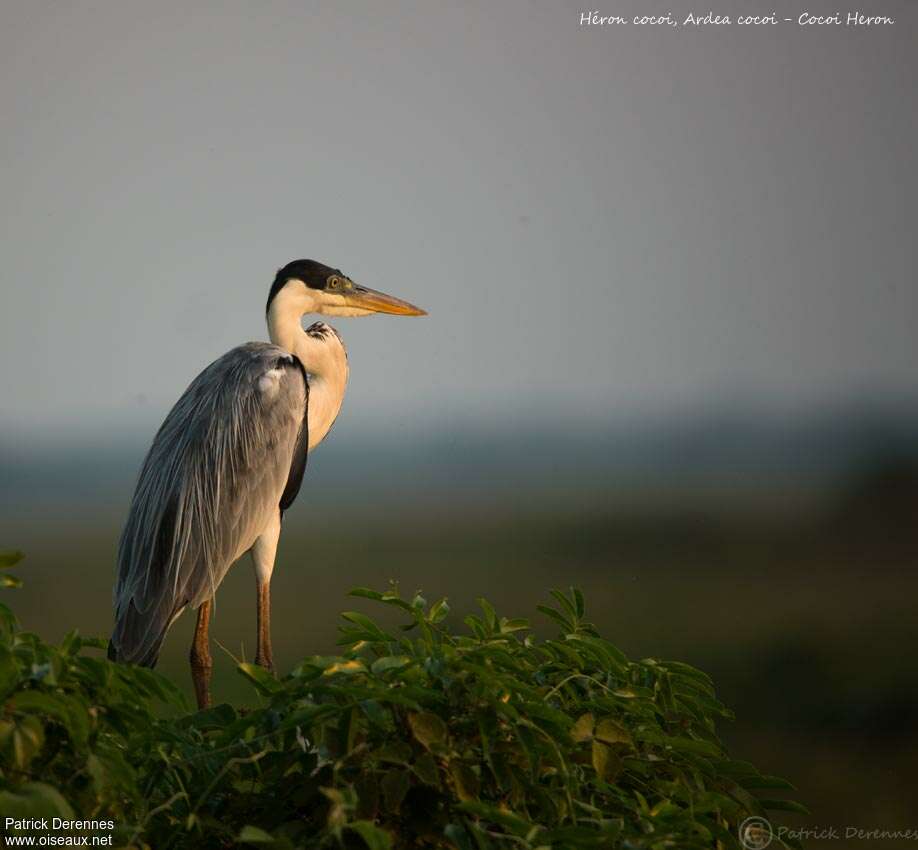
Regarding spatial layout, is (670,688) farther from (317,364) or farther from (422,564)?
(422,564)

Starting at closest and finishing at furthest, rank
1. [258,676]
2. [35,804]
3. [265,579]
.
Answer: [35,804]
[258,676]
[265,579]

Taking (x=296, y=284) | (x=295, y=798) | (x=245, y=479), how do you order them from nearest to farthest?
(x=295, y=798) → (x=245, y=479) → (x=296, y=284)

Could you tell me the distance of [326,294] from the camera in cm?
372

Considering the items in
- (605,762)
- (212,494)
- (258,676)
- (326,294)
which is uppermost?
(326,294)

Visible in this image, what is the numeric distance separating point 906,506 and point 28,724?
655 inches

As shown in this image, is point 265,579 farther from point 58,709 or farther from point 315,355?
point 58,709

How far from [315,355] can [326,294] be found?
0.18 m

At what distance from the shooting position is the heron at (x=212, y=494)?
3104 millimetres

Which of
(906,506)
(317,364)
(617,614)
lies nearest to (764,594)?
(906,506)

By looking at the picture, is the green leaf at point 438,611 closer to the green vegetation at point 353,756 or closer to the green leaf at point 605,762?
the green vegetation at point 353,756

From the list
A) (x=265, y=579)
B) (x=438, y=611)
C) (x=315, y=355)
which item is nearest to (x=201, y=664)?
(x=265, y=579)

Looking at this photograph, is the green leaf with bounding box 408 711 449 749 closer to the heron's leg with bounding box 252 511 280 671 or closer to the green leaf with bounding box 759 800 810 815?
the green leaf with bounding box 759 800 810 815

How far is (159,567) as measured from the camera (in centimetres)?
314

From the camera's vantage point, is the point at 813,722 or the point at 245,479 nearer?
the point at 245,479
